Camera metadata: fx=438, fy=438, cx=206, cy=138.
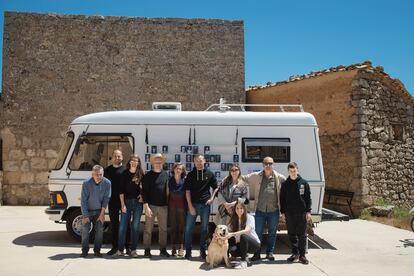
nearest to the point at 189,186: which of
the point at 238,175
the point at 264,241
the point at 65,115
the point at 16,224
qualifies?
the point at 238,175

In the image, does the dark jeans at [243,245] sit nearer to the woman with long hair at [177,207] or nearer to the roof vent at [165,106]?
the woman with long hair at [177,207]

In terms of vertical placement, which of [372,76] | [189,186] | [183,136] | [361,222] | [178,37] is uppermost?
[178,37]

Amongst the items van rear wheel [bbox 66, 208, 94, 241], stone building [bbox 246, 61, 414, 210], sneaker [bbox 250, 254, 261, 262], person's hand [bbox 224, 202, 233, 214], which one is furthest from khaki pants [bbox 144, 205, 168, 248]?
stone building [bbox 246, 61, 414, 210]

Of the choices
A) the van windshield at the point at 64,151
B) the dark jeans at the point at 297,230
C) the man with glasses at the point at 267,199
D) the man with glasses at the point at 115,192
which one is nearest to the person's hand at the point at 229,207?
the man with glasses at the point at 267,199

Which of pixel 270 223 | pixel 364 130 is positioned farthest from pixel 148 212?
pixel 364 130

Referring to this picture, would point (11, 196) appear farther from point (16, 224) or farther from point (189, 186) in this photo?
point (189, 186)

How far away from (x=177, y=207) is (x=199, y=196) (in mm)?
416

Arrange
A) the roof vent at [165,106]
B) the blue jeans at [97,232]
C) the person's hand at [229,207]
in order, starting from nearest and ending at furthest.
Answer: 1. the person's hand at [229,207]
2. the blue jeans at [97,232]
3. the roof vent at [165,106]

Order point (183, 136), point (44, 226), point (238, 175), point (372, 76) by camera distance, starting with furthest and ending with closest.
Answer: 1. point (372, 76)
2. point (44, 226)
3. point (183, 136)
4. point (238, 175)

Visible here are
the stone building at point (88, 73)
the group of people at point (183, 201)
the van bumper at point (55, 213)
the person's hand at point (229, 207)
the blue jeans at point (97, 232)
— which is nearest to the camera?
the person's hand at point (229, 207)

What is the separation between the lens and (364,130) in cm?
1266

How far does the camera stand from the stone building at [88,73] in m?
14.6

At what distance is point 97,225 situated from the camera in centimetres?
720

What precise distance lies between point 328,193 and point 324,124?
7.08 ft
